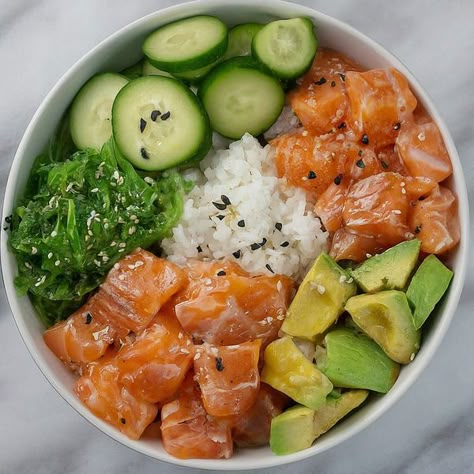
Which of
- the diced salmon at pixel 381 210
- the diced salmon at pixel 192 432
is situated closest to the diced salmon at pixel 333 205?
the diced salmon at pixel 381 210

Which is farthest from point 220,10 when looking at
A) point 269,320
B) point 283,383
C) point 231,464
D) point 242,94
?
point 231,464

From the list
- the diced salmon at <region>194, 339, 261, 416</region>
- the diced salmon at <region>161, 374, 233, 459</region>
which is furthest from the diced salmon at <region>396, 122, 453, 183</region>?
the diced salmon at <region>161, 374, 233, 459</region>

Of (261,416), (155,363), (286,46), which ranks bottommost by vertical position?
(261,416)

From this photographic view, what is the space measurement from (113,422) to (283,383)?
1.84 feet

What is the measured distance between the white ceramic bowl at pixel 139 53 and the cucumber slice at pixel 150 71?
0.19ft

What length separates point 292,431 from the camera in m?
2.51

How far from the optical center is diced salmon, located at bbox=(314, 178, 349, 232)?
8.78 feet

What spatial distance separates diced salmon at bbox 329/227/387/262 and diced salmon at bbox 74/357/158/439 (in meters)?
0.78

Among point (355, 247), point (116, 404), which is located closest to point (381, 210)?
point (355, 247)

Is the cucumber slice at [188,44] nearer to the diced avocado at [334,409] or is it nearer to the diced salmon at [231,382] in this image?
the diced salmon at [231,382]

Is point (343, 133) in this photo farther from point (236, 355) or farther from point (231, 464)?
point (231, 464)

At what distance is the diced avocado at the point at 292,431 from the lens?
8.18 feet

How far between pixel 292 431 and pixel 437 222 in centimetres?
79

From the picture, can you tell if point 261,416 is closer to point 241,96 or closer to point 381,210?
point 381,210
